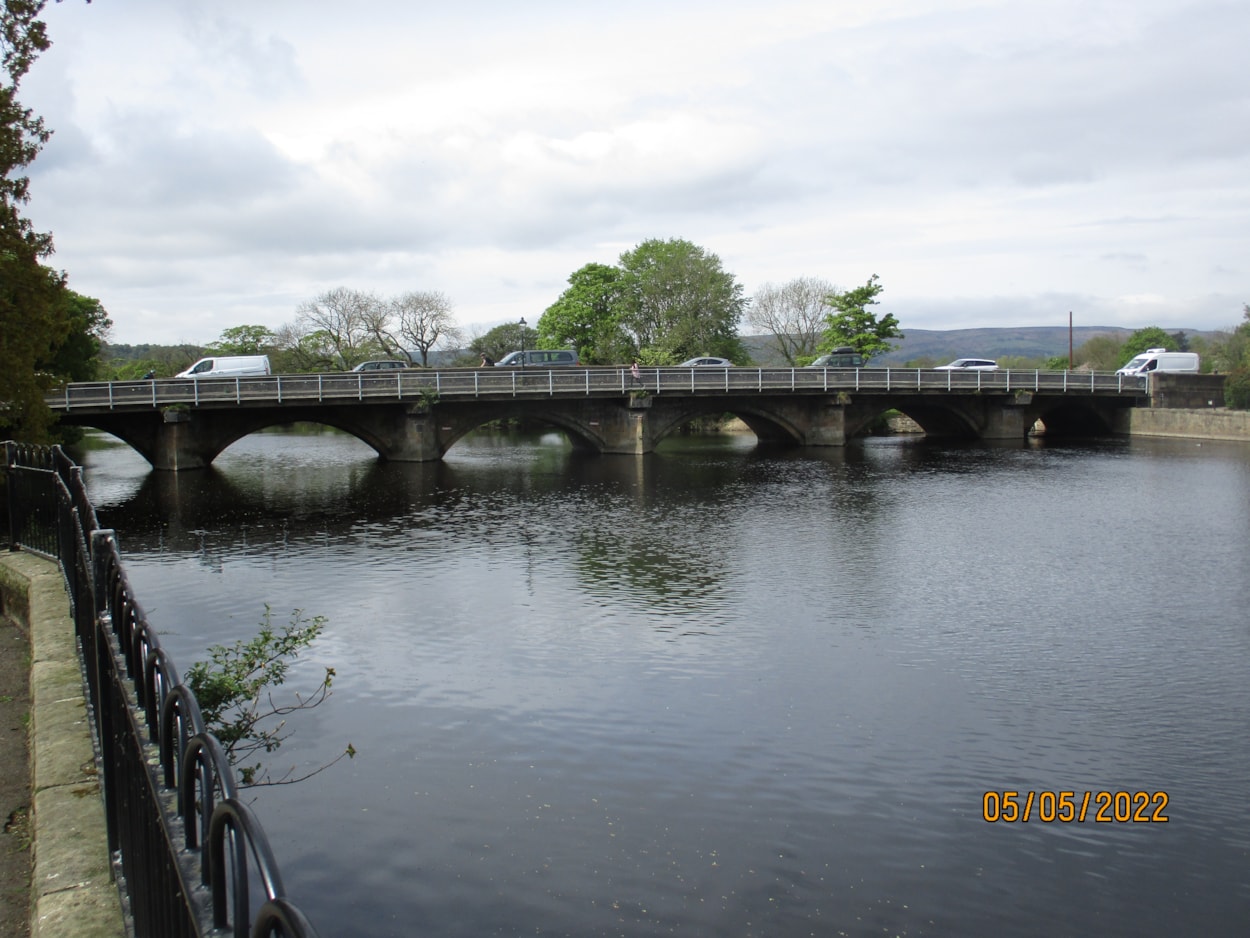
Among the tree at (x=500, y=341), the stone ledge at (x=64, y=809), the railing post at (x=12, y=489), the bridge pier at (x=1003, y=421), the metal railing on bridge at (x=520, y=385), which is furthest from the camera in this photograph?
the tree at (x=500, y=341)

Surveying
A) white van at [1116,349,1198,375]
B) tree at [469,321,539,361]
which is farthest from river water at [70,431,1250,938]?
tree at [469,321,539,361]

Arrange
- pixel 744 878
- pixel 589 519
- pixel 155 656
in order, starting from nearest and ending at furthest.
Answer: pixel 155 656, pixel 744 878, pixel 589 519

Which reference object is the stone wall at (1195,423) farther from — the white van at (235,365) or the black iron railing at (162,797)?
the black iron railing at (162,797)

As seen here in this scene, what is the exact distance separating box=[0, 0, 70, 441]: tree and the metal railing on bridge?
792 inches

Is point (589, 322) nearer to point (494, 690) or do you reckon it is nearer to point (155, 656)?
point (494, 690)

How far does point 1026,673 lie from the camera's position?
46.5 ft

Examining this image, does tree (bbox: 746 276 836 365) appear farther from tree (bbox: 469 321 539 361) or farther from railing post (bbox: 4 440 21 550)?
railing post (bbox: 4 440 21 550)

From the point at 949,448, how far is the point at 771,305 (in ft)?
155

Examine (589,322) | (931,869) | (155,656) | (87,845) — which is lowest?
(931,869)

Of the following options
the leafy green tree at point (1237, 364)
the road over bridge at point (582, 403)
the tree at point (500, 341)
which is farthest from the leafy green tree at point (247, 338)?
the leafy green tree at point (1237, 364)

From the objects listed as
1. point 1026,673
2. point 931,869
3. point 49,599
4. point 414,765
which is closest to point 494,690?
point 414,765

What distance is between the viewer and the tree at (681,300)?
87688mm

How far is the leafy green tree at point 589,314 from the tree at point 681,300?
1.14 meters

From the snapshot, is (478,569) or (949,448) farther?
(949,448)
